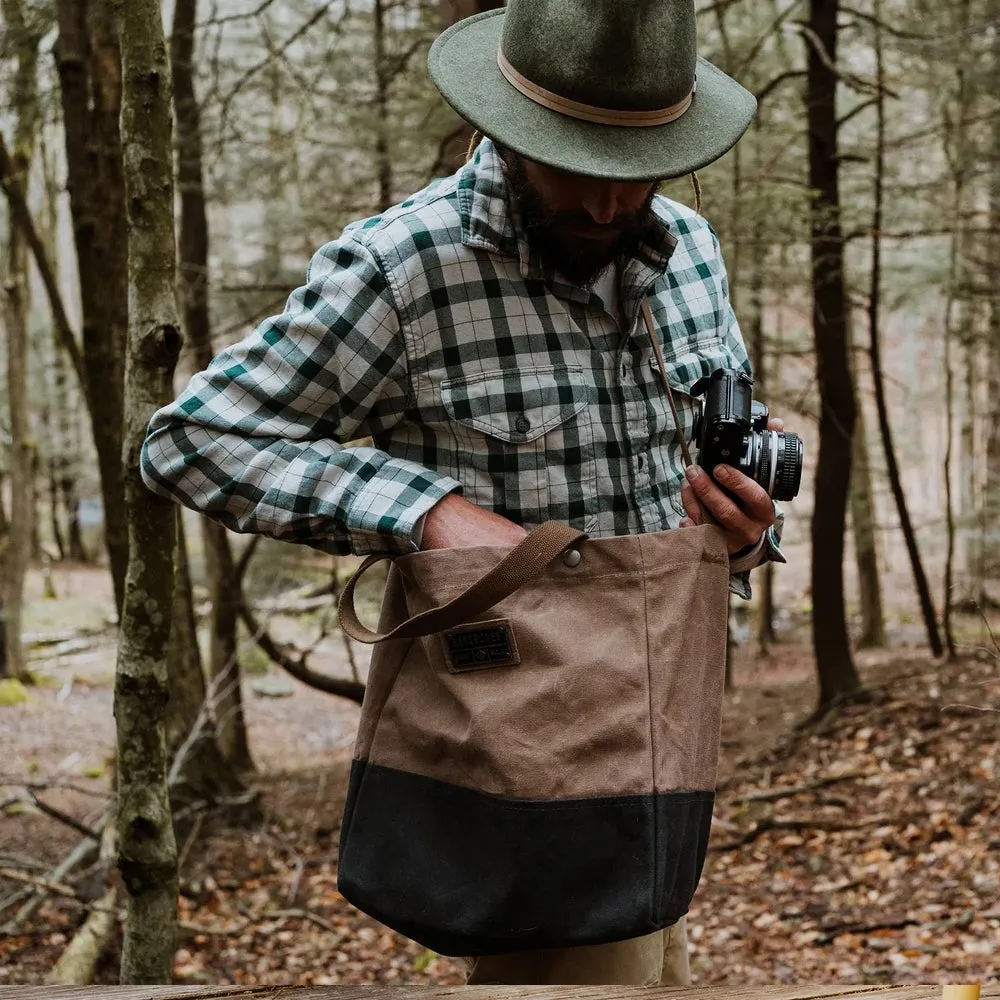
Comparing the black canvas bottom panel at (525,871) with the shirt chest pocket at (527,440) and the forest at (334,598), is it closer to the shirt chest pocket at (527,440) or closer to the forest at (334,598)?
the shirt chest pocket at (527,440)

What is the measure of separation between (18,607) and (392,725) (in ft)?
43.5

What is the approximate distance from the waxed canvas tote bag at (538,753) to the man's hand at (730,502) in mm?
119

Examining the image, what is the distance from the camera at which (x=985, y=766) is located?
6008 mm

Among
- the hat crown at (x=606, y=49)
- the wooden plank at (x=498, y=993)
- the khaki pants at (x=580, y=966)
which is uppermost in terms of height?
the hat crown at (x=606, y=49)

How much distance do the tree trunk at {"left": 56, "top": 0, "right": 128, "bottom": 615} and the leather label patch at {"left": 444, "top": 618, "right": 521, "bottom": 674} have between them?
8.87 feet

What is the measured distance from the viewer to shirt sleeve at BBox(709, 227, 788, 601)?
2064mm

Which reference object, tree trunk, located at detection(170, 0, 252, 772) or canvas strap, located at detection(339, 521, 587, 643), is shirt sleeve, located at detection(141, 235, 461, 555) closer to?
canvas strap, located at detection(339, 521, 587, 643)

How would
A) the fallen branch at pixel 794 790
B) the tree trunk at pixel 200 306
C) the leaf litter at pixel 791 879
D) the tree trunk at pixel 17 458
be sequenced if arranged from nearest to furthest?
the leaf litter at pixel 791 879 → the fallen branch at pixel 794 790 → the tree trunk at pixel 200 306 → the tree trunk at pixel 17 458

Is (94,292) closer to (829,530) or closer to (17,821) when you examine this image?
(17,821)

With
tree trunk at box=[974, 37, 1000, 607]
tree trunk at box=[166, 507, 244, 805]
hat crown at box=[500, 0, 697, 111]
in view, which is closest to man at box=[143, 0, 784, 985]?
hat crown at box=[500, 0, 697, 111]

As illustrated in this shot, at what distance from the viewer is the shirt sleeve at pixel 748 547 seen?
2.06 metres

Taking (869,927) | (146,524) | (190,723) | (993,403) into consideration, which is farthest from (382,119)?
(993,403)

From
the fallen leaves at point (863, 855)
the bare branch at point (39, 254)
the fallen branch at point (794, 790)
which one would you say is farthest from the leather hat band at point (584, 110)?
the fallen branch at point (794, 790)

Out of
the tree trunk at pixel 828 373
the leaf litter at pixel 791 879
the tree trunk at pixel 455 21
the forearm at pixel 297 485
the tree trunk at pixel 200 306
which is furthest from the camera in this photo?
the tree trunk at pixel 828 373
